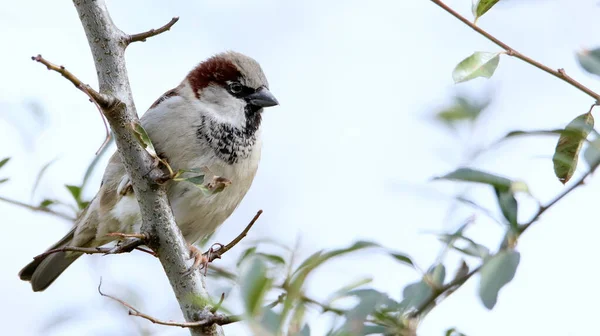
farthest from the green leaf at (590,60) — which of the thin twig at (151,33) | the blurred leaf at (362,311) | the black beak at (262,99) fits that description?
the black beak at (262,99)

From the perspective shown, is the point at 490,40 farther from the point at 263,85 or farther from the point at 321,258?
the point at 263,85

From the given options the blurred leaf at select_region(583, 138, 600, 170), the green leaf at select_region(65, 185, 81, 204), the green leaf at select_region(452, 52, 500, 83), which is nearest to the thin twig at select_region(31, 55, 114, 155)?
the green leaf at select_region(65, 185, 81, 204)

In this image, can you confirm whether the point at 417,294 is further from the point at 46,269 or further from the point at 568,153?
the point at 46,269

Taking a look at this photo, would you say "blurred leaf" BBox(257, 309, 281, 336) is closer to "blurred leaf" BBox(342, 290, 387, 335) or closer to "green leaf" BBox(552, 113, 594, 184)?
"blurred leaf" BBox(342, 290, 387, 335)

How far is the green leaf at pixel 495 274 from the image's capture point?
65cm

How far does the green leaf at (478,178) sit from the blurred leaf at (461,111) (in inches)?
2.2

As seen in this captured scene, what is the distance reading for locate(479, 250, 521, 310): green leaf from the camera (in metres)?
0.65

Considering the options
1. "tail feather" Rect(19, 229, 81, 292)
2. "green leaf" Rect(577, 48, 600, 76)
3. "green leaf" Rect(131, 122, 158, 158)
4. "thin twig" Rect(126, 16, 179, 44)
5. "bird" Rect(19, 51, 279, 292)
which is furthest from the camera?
"tail feather" Rect(19, 229, 81, 292)

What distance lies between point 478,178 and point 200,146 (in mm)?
1666

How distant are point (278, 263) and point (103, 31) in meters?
0.80

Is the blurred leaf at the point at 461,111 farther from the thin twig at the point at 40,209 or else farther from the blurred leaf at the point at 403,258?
the thin twig at the point at 40,209

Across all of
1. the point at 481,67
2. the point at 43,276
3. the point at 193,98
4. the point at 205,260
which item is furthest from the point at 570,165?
the point at 43,276

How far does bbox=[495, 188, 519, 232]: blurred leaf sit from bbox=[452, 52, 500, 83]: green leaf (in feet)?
0.91

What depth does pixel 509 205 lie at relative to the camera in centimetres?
78
